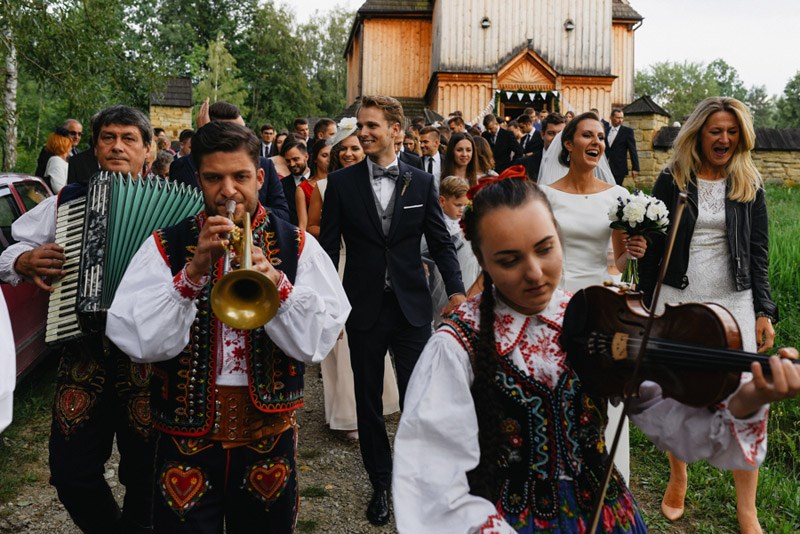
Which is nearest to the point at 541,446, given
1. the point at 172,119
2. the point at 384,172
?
the point at 384,172

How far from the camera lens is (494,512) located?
1.88 m

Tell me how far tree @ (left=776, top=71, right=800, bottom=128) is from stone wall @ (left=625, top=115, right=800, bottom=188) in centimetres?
4920

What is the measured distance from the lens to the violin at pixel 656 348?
5.79 feet

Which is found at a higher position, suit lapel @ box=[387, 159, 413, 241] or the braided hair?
suit lapel @ box=[387, 159, 413, 241]

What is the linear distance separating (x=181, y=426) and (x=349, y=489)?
2510mm

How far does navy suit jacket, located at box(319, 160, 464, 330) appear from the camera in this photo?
4.59 m

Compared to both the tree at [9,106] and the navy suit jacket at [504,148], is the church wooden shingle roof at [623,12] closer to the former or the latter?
the navy suit jacket at [504,148]

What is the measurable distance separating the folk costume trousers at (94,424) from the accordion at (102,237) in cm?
26

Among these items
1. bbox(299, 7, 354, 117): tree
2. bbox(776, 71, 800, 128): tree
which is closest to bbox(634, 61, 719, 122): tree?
bbox(776, 71, 800, 128): tree

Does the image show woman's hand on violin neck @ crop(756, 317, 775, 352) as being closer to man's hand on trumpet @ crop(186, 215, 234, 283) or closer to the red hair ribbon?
the red hair ribbon

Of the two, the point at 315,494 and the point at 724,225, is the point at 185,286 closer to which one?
the point at 315,494

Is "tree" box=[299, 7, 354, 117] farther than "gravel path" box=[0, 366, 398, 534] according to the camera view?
Yes

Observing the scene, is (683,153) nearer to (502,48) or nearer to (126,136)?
(126,136)

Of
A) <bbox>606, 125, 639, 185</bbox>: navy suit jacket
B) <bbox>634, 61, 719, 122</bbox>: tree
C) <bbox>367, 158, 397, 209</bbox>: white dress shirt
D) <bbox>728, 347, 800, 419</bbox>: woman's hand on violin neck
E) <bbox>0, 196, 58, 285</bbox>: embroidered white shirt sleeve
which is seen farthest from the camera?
<bbox>634, 61, 719, 122</bbox>: tree
